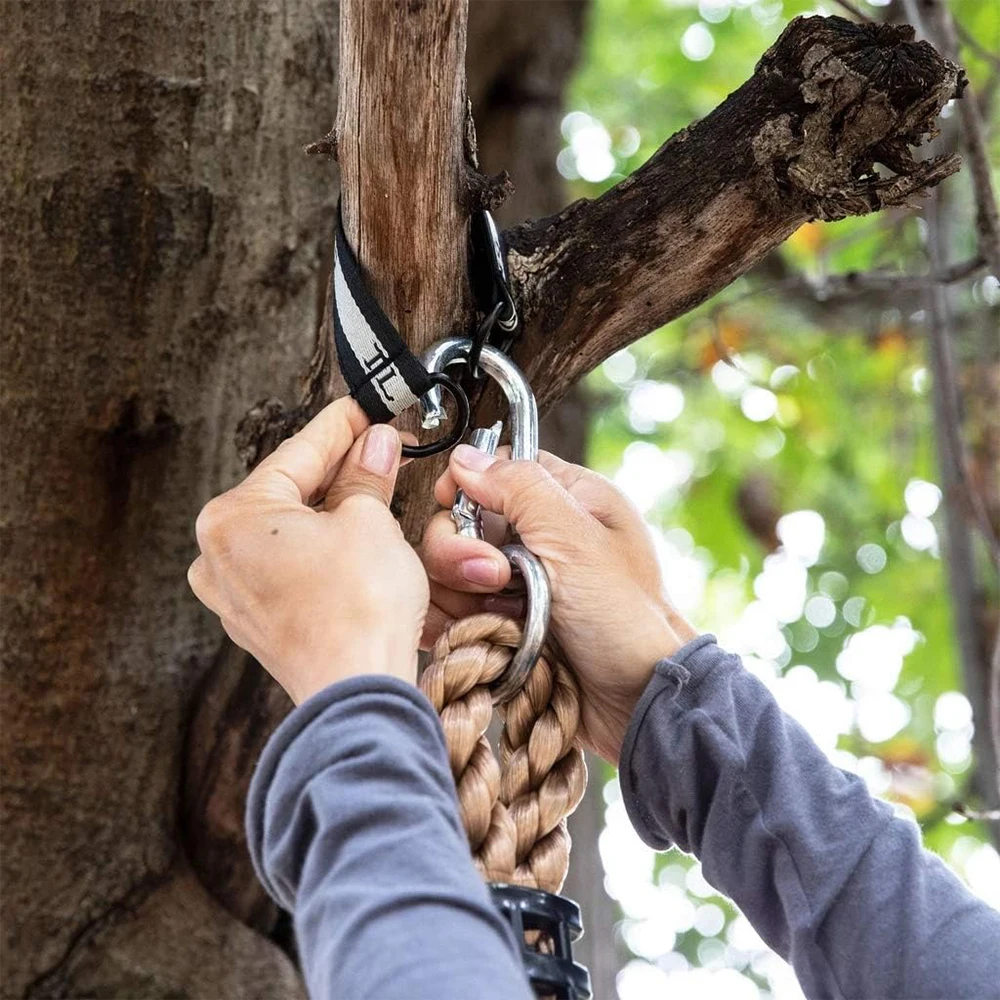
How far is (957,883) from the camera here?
913mm

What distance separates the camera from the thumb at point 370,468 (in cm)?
97

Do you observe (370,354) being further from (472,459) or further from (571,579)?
(571,579)

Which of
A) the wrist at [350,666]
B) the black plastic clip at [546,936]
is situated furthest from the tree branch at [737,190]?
the black plastic clip at [546,936]

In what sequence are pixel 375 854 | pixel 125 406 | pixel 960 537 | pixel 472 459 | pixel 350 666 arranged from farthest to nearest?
1. pixel 960 537
2. pixel 125 406
3. pixel 472 459
4. pixel 350 666
5. pixel 375 854

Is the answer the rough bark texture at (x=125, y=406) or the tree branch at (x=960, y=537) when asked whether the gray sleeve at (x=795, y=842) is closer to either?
the rough bark texture at (x=125, y=406)

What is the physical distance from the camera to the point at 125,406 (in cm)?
132

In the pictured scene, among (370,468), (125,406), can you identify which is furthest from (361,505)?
(125,406)

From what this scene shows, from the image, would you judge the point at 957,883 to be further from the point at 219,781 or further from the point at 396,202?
the point at 219,781

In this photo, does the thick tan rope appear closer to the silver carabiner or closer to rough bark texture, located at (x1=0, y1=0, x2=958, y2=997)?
the silver carabiner

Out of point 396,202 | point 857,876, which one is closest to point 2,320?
point 396,202

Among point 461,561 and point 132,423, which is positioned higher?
point 461,561

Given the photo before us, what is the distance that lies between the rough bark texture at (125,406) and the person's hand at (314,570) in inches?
16.6

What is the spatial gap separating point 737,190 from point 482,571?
37 cm

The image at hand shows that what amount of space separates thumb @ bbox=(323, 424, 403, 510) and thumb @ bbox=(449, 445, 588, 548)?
0.05 metres
